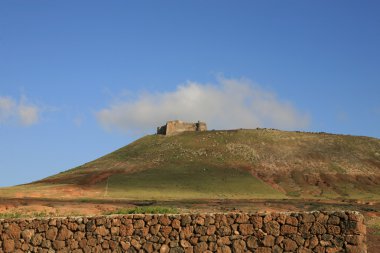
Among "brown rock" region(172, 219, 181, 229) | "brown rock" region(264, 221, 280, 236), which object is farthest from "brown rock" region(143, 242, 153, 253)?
"brown rock" region(264, 221, 280, 236)

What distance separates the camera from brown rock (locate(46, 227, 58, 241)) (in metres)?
17.3

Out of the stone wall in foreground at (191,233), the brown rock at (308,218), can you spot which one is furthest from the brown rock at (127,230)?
the brown rock at (308,218)

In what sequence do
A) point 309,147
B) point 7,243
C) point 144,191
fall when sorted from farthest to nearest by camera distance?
1. point 309,147
2. point 144,191
3. point 7,243

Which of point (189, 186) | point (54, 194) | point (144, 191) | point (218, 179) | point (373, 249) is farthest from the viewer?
point (218, 179)

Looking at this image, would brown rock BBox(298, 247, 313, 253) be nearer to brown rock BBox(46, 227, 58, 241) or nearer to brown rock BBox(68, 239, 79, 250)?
brown rock BBox(68, 239, 79, 250)

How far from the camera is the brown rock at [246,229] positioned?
634 inches

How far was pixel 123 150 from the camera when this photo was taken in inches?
4154

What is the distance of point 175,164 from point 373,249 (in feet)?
228

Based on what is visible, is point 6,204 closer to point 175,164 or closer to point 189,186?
point 189,186

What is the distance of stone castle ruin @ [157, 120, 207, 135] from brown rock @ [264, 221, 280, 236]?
3673 inches

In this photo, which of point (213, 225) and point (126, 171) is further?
point (126, 171)

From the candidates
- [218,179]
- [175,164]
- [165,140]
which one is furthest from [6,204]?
[165,140]

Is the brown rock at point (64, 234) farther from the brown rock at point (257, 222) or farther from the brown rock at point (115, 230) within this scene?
the brown rock at point (257, 222)

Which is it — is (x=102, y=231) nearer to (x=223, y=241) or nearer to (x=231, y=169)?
(x=223, y=241)
